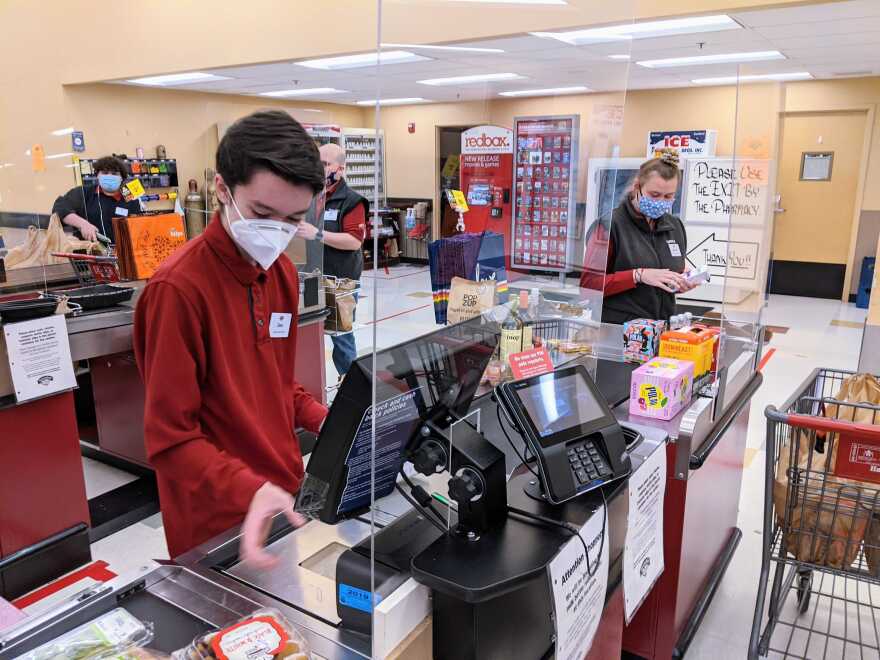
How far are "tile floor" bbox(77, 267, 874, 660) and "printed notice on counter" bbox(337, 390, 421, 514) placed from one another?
0.10 m

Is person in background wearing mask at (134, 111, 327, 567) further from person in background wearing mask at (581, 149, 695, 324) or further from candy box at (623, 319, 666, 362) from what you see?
person in background wearing mask at (581, 149, 695, 324)

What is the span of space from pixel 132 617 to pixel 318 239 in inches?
132

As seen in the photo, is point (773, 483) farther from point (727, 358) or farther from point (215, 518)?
point (215, 518)

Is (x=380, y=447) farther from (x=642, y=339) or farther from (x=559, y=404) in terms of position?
(x=642, y=339)

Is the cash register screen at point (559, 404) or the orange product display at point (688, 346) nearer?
the cash register screen at point (559, 404)

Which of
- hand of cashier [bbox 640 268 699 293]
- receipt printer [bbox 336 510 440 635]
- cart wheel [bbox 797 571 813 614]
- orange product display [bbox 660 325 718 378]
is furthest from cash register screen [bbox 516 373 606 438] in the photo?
hand of cashier [bbox 640 268 699 293]

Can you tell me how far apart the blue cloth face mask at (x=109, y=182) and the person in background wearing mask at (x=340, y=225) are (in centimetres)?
176

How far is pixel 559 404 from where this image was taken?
1278 millimetres

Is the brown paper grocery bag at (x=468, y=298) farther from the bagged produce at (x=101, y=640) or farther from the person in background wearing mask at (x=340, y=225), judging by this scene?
the person in background wearing mask at (x=340, y=225)

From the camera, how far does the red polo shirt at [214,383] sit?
1.27 meters

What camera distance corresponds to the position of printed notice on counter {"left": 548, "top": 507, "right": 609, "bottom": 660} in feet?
3.43

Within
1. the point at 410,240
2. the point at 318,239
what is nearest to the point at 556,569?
the point at 318,239

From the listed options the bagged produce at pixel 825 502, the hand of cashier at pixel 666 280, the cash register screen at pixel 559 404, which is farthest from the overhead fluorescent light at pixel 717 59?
the cash register screen at pixel 559 404

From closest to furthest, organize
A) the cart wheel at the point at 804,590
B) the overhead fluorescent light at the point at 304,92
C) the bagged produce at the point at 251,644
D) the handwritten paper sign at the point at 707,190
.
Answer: the bagged produce at the point at 251,644 < the cart wheel at the point at 804,590 < the handwritten paper sign at the point at 707,190 < the overhead fluorescent light at the point at 304,92
